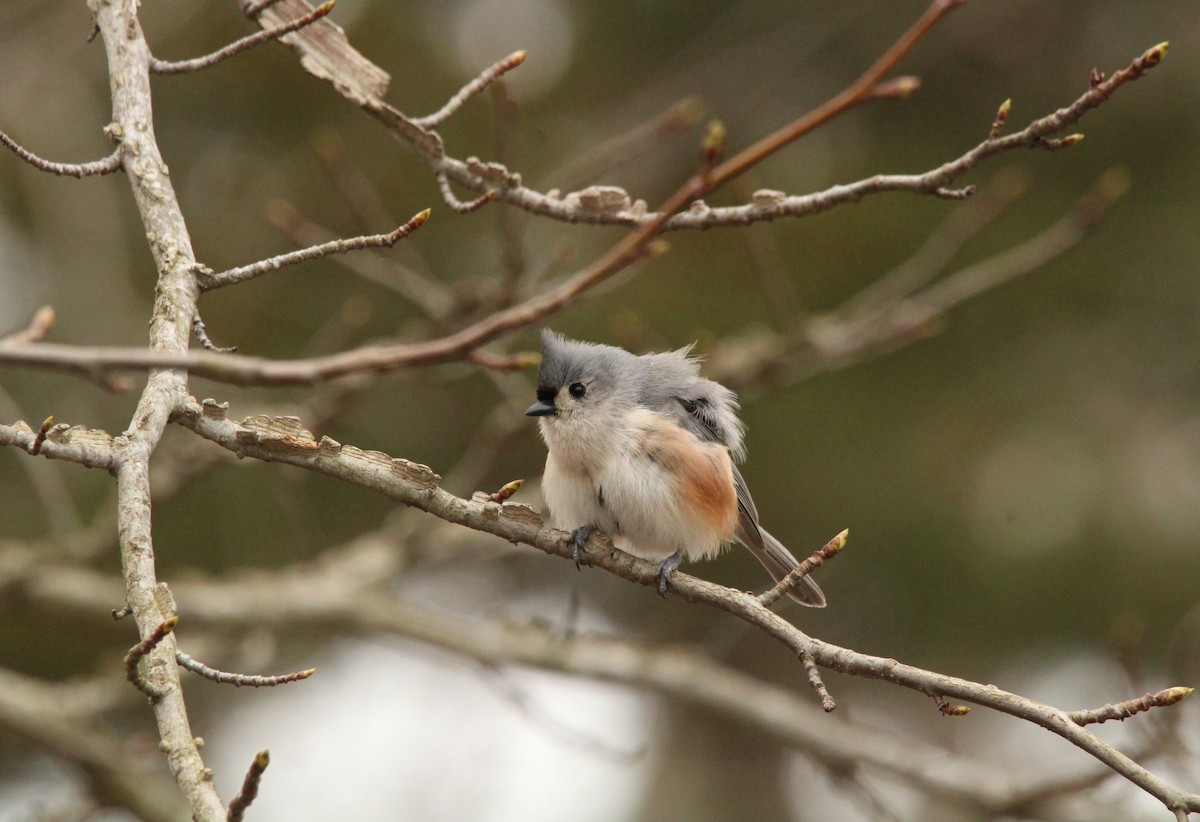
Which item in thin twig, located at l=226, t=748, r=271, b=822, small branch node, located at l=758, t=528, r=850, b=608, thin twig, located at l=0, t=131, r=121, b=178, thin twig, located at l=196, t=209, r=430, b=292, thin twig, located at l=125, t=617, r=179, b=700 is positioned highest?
thin twig, located at l=0, t=131, r=121, b=178

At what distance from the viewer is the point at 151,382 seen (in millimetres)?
2324

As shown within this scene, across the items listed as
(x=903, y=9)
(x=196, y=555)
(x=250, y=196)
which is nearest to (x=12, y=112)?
(x=250, y=196)

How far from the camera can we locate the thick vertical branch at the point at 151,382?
1.92 m

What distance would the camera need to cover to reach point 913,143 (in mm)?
8023

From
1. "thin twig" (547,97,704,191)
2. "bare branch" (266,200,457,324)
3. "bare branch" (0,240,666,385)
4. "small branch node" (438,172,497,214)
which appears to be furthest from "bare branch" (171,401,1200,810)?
"bare branch" (266,200,457,324)

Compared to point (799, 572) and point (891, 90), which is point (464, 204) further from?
point (891, 90)

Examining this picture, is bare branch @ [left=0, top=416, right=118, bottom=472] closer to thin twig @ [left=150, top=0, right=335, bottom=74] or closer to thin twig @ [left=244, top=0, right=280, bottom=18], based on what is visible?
thin twig @ [left=150, top=0, right=335, bottom=74]

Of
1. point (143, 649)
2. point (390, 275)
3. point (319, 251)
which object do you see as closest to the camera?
point (143, 649)

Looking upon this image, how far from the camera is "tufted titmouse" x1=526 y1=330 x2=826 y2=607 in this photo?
388cm

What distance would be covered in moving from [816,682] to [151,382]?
1501mm

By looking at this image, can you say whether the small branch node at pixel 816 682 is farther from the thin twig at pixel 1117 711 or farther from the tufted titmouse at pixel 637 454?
the tufted titmouse at pixel 637 454

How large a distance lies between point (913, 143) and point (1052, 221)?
114 cm

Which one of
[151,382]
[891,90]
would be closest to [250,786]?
[151,382]

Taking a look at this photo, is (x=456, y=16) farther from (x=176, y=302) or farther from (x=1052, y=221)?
(x=176, y=302)
